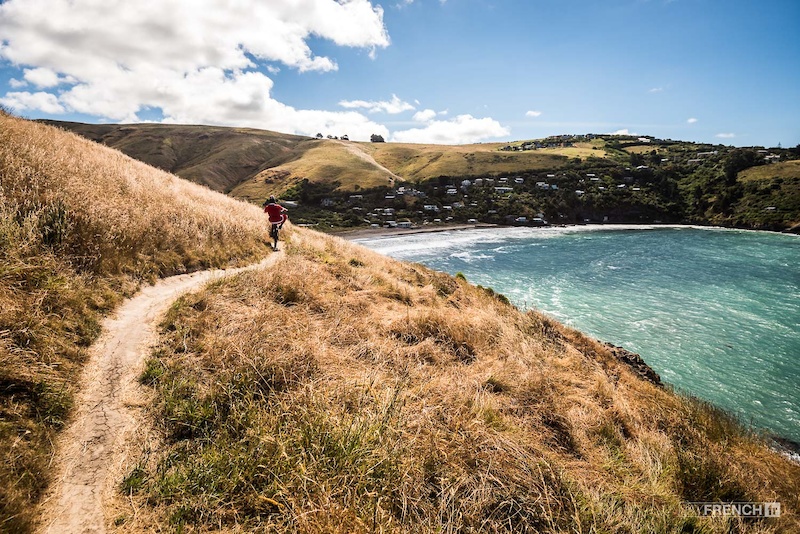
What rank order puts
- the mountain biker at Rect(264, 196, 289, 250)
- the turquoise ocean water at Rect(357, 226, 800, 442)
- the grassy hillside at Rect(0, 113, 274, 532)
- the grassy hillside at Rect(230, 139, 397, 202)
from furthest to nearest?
1. the grassy hillside at Rect(230, 139, 397, 202)
2. the turquoise ocean water at Rect(357, 226, 800, 442)
3. the mountain biker at Rect(264, 196, 289, 250)
4. the grassy hillside at Rect(0, 113, 274, 532)

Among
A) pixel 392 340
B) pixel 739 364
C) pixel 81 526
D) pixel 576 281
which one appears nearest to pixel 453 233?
pixel 576 281

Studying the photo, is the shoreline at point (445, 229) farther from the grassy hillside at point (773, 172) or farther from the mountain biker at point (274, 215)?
Answer: the mountain biker at point (274, 215)

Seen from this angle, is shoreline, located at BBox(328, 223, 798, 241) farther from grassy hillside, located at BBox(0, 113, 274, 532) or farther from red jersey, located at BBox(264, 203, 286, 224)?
grassy hillside, located at BBox(0, 113, 274, 532)

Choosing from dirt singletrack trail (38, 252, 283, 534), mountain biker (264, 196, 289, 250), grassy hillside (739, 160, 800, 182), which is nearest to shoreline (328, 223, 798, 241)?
grassy hillside (739, 160, 800, 182)

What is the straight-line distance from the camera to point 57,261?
6680 mm

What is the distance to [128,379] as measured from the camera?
16.8 ft

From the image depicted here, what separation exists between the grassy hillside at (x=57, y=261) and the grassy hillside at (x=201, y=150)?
457ft

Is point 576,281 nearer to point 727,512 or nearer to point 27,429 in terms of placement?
point 727,512

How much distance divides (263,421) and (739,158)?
16141 cm

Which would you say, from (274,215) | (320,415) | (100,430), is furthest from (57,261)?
(274,215)

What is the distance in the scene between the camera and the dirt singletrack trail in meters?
3.27

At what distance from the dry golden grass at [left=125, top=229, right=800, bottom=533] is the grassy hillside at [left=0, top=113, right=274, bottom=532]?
1029 millimetres

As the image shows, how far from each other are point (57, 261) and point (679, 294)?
47.8 metres

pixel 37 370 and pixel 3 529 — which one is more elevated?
pixel 37 370
